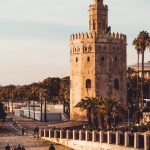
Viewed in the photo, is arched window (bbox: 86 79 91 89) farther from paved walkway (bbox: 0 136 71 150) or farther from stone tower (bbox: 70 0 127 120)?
paved walkway (bbox: 0 136 71 150)

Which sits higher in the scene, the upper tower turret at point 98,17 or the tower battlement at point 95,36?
the upper tower turret at point 98,17

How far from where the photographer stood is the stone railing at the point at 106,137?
160 ft

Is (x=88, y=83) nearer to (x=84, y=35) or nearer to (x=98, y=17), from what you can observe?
(x=84, y=35)

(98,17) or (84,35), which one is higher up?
(98,17)

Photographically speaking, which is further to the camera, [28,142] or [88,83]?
[88,83]

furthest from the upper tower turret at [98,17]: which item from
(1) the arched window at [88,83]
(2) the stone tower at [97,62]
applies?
(1) the arched window at [88,83]

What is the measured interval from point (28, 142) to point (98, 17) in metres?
32.5

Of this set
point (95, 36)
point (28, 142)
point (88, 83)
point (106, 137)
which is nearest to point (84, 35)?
point (95, 36)

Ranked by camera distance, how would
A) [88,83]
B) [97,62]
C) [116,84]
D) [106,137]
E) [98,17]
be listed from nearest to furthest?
[106,137] < [97,62] < [88,83] < [116,84] < [98,17]

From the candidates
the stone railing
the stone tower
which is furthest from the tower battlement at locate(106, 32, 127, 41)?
the stone railing

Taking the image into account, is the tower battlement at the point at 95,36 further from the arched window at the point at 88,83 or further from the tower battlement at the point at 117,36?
the arched window at the point at 88,83

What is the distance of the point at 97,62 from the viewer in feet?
290

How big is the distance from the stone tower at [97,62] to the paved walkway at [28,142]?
21537mm

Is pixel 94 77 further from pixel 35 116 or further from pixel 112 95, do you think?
pixel 35 116
